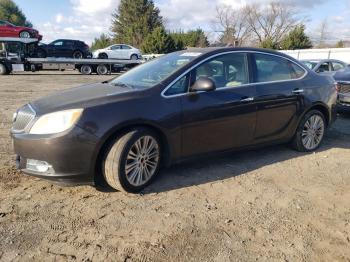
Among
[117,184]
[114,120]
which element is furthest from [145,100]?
[117,184]

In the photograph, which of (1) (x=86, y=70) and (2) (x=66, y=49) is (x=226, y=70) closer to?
(1) (x=86, y=70)

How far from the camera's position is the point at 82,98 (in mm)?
4125

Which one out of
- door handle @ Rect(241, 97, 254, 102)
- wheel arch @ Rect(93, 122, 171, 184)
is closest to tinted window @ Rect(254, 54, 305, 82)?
door handle @ Rect(241, 97, 254, 102)

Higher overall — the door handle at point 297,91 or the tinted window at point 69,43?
the tinted window at point 69,43

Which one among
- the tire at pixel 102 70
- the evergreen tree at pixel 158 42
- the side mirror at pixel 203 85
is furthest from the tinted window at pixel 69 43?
the side mirror at pixel 203 85

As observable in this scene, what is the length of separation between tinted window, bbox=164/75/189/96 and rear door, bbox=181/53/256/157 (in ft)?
0.25

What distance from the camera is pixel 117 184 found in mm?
4016

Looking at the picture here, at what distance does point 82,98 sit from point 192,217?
1.75 metres

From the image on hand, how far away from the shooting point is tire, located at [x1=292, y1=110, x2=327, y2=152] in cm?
579

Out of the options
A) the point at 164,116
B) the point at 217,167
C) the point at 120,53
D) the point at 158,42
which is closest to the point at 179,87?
the point at 164,116

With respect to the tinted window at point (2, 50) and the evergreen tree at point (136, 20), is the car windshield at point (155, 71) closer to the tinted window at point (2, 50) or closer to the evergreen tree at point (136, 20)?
the tinted window at point (2, 50)

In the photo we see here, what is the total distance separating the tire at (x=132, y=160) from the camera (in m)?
3.93

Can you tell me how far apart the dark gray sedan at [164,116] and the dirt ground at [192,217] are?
1.07ft

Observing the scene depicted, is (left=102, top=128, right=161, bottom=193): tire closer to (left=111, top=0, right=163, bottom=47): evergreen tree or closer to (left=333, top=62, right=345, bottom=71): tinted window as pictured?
(left=333, top=62, right=345, bottom=71): tinted window
